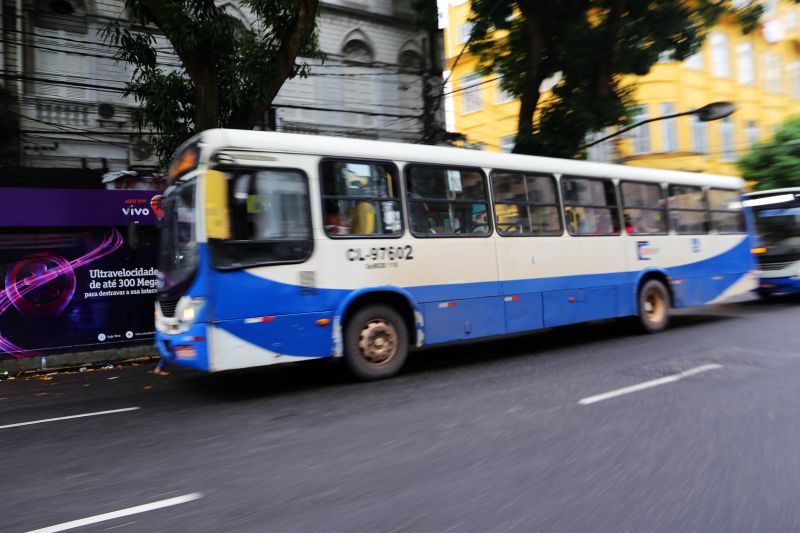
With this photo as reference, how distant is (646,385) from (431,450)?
3065mm

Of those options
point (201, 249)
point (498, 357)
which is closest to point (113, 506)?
point (201, 249)

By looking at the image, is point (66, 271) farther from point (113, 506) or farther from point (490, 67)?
point (490, 67)

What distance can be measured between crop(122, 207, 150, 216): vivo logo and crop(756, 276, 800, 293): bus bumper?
14.9m

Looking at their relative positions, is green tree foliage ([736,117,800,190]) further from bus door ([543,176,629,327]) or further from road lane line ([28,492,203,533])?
road lane line ([28,492,203,533])

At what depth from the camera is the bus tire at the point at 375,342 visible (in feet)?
22.6

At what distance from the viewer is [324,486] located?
12.3ft

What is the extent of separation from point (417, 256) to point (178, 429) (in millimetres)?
3477

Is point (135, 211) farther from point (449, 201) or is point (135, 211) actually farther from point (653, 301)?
point (653, 301)

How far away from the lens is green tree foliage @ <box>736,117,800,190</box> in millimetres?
21516

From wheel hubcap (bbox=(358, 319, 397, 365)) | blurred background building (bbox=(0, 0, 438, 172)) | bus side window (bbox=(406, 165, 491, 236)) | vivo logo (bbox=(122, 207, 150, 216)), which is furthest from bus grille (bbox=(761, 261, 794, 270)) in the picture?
vivo logo (bbox=(122, 207, 150, 216))

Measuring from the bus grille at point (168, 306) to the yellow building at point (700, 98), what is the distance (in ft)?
64.8

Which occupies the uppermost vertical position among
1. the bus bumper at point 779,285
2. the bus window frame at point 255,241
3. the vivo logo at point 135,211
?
the vivo logo at point 135,211

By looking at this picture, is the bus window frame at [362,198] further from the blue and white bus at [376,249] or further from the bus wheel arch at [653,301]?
the bus wheel arch at [653,301]

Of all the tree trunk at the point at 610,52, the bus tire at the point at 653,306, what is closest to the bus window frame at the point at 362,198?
the bus tire at the point at 653,306
